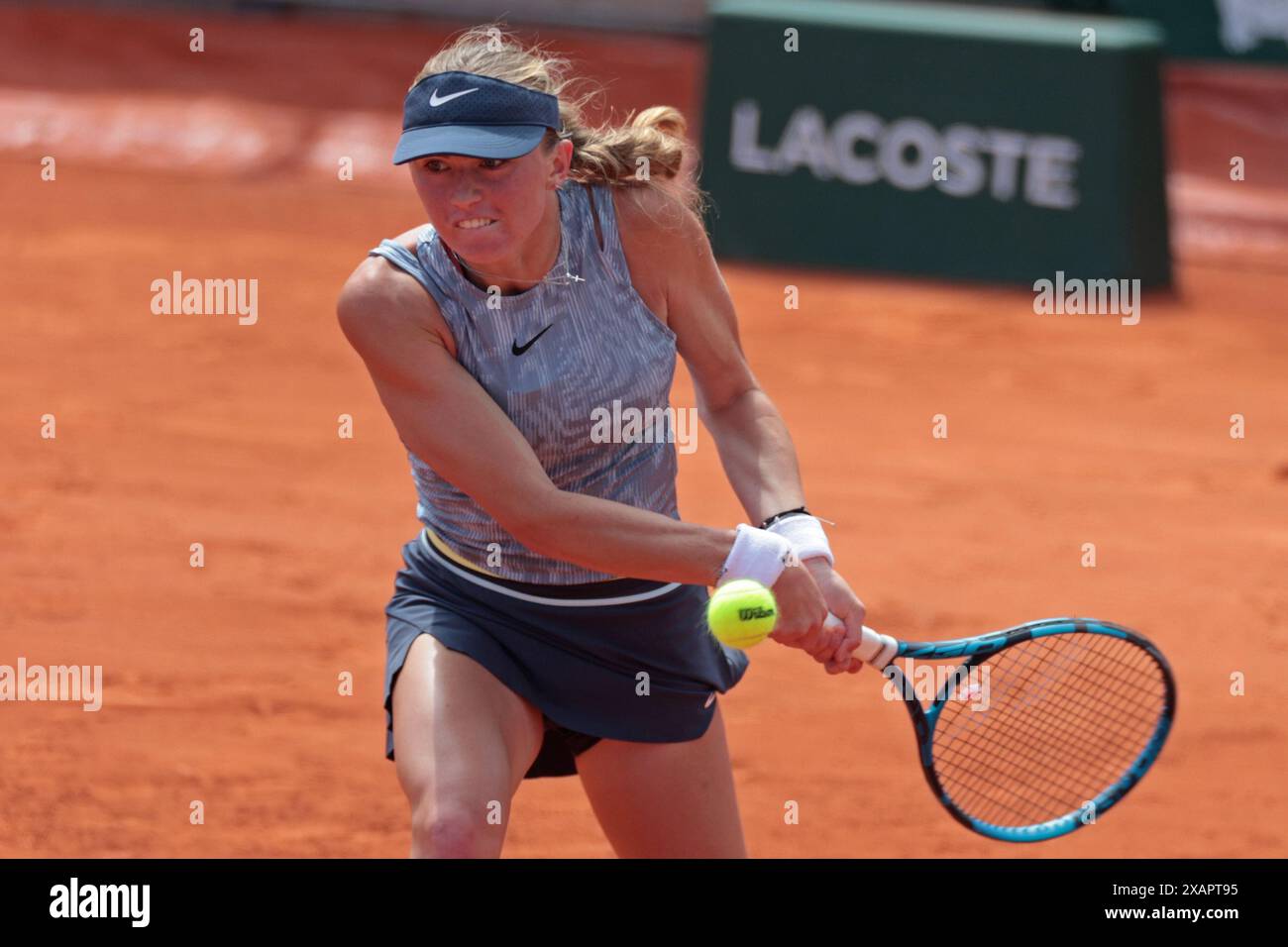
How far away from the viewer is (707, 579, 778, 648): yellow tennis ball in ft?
9.86

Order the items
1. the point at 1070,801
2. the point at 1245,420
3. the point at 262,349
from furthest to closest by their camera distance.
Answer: the point at 262,349
the point at 1245,420
the point at 1070,801

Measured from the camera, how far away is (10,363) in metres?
8.22

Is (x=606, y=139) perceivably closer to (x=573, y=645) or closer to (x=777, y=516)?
(x=777, y=516)

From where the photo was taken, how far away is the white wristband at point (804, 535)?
326cm

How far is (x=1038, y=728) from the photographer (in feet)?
12.9

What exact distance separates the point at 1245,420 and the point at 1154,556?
1.82 metres

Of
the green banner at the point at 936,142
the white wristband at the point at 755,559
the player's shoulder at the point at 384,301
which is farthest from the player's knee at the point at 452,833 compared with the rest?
the green banner at the point at 936,142

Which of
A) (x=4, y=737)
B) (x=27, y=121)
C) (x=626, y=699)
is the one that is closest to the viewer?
(x=626, y=699)

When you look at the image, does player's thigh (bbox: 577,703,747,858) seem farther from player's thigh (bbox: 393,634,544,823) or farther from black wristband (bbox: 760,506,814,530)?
black wristband (bbox: 760,506,814,530)

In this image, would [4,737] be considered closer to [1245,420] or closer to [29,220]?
[1245,420]

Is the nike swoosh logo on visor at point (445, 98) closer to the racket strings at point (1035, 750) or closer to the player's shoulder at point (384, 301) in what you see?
the player's shoulder at point (384, 301)

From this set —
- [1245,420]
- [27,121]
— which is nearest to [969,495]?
[1245,420]

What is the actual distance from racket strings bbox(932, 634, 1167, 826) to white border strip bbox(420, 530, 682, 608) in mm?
641

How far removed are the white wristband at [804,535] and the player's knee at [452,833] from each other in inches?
29.4
